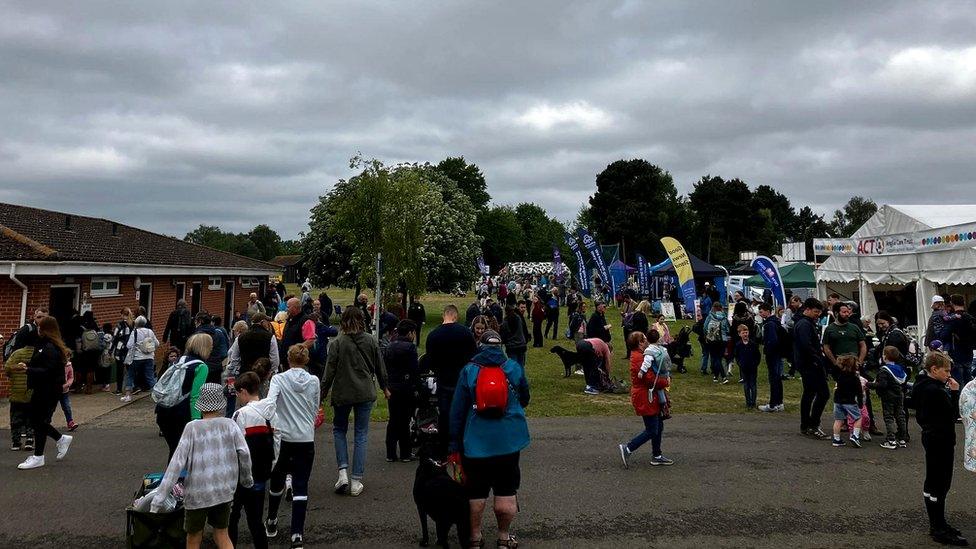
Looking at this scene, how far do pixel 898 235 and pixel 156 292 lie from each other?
19944 mm

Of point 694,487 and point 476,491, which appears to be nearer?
point 476,491

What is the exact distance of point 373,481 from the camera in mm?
5746

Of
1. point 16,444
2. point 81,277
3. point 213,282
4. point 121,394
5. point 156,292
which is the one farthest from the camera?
point 213,282

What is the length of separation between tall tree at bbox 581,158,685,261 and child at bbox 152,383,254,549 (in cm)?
5483

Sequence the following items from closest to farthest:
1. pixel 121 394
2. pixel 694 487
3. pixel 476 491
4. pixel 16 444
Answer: pixel 476 491, pixel 694 487, pixel 16 444, pixel 121 394

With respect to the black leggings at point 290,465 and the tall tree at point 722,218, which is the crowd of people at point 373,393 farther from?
the tall tree at point 722,218

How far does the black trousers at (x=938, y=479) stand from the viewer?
4.43 m

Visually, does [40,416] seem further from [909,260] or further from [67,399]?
[909,260]

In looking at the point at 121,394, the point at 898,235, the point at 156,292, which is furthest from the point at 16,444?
the point at 898,235

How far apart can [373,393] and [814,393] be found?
5883 mm

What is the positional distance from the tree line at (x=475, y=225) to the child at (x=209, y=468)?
1185cm

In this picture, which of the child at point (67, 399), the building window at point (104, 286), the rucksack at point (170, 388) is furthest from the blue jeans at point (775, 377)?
the building window at point (104, 286)

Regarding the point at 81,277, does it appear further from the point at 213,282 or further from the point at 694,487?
the point at 694,487

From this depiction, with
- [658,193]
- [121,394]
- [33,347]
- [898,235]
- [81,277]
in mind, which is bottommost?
[121,394]
